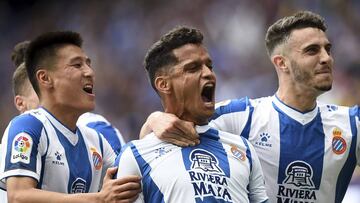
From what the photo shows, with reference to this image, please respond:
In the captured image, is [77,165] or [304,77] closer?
[77,165]

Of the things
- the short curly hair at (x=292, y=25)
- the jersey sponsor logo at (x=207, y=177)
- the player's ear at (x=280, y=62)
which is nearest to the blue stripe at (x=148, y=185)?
the jersey sponsor logo at (x=207, y=177)

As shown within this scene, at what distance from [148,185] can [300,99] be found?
62.3 inches

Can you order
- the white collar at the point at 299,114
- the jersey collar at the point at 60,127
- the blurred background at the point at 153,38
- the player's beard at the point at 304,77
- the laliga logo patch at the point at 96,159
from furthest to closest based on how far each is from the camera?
Result: the blurred background at the point at 153,38 → the white collar at the point at 299,114 → the player's beard at the point at 304,77 → the laliga logo patch at the point at 96,159 → the jersey collar at the point at 60,127

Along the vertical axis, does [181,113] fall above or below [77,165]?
above

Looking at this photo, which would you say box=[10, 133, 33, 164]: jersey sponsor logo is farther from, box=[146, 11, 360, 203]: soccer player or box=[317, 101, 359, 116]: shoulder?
box=[317, 101, 359, 116]: shoulder

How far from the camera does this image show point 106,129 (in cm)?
605

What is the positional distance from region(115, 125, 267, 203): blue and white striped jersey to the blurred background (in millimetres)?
4228

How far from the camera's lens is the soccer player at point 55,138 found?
4.56 meters

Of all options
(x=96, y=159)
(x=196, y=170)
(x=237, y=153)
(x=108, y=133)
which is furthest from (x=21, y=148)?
(x=108, y=133)

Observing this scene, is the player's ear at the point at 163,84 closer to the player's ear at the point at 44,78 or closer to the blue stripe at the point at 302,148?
the player's ear at the point at 44,78

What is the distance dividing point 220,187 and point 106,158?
1.31 metres

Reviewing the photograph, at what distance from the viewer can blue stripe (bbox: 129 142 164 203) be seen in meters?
4.12

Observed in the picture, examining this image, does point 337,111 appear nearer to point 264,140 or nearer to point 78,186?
point 264,140

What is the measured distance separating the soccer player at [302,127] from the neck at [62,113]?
85 cm
